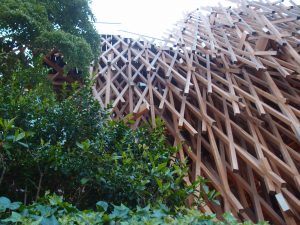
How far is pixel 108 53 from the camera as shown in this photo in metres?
4.15

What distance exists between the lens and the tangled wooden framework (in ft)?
8.66

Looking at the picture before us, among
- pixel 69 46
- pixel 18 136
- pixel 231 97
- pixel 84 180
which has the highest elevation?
pixel 69 46

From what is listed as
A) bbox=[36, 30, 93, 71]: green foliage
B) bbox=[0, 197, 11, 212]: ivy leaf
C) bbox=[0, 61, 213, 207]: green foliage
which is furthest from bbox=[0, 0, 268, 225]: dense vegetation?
bbox=[36, 30, 93, 71]: green foliage

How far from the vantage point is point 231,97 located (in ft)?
10.0

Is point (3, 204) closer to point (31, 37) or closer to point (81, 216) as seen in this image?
point (81, 216)

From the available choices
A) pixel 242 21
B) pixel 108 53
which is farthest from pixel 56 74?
pixel 242 21

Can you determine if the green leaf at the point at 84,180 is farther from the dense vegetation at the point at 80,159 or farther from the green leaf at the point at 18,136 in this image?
the green leaf at the point at 18,136

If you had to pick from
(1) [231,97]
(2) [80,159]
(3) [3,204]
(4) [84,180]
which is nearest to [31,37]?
(2) [80,159]

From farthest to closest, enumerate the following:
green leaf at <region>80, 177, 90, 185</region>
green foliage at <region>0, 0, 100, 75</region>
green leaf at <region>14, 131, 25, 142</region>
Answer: green foliage at <region>0, 0, 100, 75</region> → green leaf at <region>80, 177, 90, 185</region> → green leaf at <region>14, 131, 25, 142</region>

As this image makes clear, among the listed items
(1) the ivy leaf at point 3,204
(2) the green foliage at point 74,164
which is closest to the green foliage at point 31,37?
(2) the green foliage at point 74,164

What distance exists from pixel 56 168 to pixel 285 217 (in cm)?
162

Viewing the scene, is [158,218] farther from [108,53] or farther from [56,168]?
[108,53]

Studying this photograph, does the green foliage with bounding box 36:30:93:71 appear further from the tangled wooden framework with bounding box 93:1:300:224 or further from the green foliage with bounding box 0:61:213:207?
the green foliage with bounding box 0:61:213:207

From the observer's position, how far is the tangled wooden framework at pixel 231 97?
2641 mm
